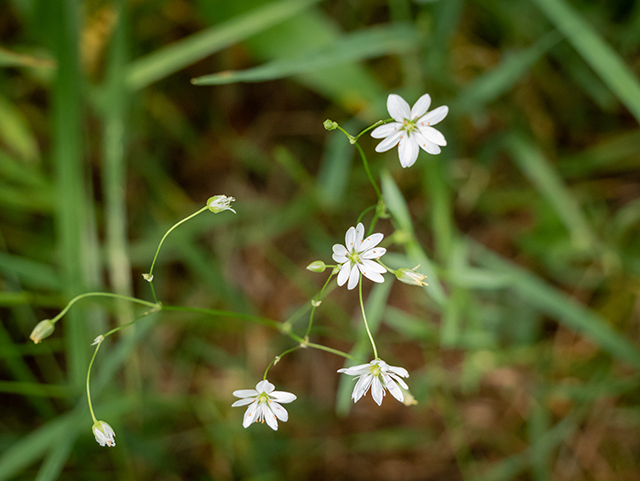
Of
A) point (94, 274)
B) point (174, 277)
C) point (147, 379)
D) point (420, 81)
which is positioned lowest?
point (147, 379)

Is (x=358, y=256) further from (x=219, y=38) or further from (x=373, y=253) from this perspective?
(x=219, y=38)

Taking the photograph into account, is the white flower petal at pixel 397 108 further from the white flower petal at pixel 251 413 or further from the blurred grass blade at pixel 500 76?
the blurred grass blade at pixel 500 76

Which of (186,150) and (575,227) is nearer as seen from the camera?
(575,227)

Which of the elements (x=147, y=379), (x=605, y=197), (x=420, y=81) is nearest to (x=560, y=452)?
(x=605, y=197)

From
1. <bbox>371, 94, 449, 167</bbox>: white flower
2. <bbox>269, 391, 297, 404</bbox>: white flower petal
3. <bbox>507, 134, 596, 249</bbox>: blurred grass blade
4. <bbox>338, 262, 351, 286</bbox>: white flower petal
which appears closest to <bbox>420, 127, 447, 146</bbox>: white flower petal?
<bbox>371, 94, 449, 167</bbox>: white flower

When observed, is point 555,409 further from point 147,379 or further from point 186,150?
point 186,150

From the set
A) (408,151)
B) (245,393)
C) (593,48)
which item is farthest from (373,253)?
(593,48)
